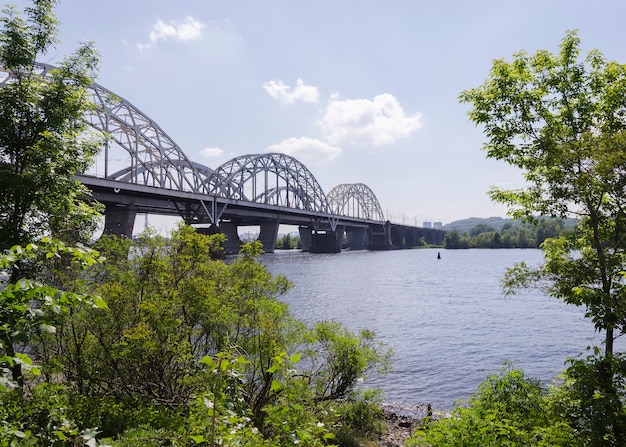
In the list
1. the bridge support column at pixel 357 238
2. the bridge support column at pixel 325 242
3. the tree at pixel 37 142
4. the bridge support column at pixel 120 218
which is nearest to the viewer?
the tree at pixel 37 142

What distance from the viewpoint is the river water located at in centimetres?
1892

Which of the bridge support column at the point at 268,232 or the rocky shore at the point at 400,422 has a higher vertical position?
the bridge support column at the point at 268,232

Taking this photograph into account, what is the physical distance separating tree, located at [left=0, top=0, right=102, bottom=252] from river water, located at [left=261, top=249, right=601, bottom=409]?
11988 millimetres

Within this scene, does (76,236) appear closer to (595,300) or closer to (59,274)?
(59,274)

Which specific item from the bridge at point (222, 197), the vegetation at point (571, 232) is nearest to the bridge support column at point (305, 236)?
the bridge at point (222, 197)

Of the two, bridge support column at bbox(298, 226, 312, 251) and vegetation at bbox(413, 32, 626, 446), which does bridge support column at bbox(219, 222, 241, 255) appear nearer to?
bridge support column at bbox(298, 226, 312, 251)

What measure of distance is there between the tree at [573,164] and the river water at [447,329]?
203 centimetres

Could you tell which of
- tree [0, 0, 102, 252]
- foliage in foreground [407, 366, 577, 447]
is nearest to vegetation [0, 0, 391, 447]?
tree [0, 0, 102, 252]

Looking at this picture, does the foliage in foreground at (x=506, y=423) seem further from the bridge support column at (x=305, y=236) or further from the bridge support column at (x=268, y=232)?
the bridge support column at (x=305, y=236)

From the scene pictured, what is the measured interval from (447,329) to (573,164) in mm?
22141

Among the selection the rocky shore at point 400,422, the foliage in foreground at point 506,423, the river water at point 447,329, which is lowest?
the rocky shore at point 400,422

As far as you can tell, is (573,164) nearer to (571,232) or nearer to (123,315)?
(571,232)

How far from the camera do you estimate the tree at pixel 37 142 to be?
25.9 feet

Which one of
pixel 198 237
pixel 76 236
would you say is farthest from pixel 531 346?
pixel 76 236
